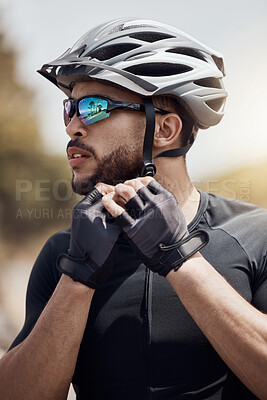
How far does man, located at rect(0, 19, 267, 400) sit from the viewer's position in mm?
Answer: 2359

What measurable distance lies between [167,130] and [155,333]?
5.13 feet

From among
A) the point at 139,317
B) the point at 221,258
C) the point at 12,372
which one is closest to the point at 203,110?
the point at 221,258

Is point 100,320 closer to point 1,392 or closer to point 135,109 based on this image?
point 1,392

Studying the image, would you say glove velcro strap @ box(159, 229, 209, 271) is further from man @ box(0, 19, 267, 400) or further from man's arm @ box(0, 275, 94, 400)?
man's arm @ box(0, 275, 94, 400)

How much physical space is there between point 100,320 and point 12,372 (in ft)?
2.00

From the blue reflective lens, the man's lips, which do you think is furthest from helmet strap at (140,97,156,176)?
the man's lips

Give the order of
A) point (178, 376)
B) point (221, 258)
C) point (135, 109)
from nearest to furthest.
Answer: point (178, 376)
point (221, 258)
point (135, 109)

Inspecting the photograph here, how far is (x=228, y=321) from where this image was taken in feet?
7.25

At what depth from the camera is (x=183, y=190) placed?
3225 millimetres

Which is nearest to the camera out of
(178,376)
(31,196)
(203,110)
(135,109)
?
(178,376)

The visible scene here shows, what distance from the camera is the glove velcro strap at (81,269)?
2.40 meters

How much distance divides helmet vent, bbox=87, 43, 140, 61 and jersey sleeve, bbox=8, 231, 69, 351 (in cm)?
140

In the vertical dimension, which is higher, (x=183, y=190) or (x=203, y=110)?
(x=203, y=110)

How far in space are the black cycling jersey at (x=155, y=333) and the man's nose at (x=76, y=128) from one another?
923 millimetres
